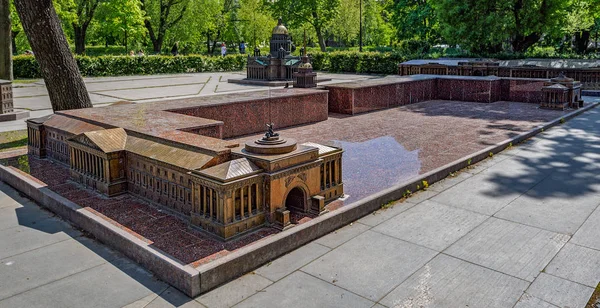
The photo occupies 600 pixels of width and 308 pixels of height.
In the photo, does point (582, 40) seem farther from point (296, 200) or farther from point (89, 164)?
point (89, 164)

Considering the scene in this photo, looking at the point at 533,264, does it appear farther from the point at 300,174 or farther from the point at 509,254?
the point at 300,174

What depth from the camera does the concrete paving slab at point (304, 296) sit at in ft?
15.8

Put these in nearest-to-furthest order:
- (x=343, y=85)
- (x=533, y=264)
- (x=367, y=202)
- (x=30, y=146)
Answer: (x=533, y=264) → (x=367, y=202) → (x=30, y=146) → (x=343, y=85)

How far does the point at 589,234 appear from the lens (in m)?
6.40

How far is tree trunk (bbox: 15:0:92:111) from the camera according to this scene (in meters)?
10.8

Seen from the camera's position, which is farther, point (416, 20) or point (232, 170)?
point (416, 20)

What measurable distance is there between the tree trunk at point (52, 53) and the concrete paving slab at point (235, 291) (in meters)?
7.75

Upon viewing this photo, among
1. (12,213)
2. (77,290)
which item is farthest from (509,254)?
(12,213)

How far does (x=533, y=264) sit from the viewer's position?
5.57 m

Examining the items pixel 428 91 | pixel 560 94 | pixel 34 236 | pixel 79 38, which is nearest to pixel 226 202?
pixel 34 236

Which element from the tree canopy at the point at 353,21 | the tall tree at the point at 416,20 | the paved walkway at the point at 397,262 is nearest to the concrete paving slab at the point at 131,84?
the tree canopy at the point at 353,21

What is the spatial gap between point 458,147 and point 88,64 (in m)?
26.8

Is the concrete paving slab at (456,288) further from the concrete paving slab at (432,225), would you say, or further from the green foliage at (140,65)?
the green foliage at (140,65)

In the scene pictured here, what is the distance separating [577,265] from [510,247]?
695mm
